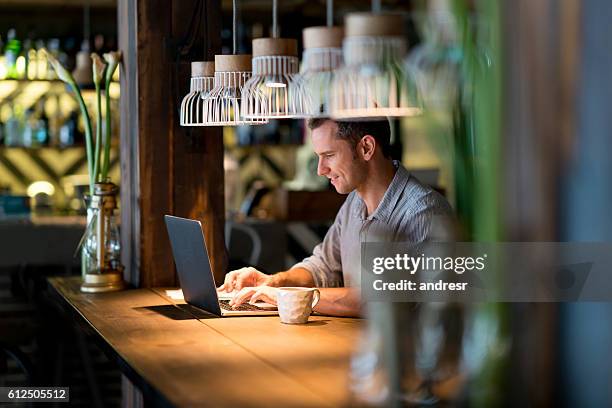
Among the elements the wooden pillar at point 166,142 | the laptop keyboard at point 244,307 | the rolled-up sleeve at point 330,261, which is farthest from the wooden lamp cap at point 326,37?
the wooden pillar at point 166,142

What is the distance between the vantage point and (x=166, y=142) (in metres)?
4.00

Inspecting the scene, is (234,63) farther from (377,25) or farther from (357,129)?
(377,25)

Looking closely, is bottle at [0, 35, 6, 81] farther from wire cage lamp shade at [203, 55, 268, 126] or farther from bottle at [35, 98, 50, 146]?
wire cage lamp shade at [203, 55, 268, 126]

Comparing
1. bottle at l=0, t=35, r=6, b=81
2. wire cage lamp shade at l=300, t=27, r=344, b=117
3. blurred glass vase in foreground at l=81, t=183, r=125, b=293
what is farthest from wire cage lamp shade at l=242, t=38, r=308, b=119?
bottle at l=0, t=35, r=6, b=81

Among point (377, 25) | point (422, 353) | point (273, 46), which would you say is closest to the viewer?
point (422, 353)

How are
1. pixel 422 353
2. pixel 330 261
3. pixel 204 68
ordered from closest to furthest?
pixel 422 353, pixel 204 68, pixel 330 261

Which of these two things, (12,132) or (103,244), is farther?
(12,132)

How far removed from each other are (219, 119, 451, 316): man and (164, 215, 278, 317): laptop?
55 millimetres

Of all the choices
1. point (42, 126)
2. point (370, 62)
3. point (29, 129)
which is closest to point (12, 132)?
point (29, 129)

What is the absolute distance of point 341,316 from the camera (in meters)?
3.12

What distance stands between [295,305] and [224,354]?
47 cm

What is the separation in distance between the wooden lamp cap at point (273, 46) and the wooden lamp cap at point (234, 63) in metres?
0.38

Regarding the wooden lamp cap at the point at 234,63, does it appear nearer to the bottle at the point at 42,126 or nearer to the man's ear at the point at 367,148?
the man's ear at the point at 367,148

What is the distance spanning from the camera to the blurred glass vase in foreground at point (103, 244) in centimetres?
393
